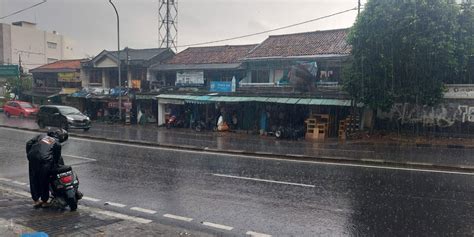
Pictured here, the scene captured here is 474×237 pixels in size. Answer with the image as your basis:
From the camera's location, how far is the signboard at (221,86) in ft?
95.2

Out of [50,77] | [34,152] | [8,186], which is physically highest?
[50,77]

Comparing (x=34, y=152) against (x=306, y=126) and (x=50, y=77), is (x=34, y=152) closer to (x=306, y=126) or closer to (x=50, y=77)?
(x=306, y=126)

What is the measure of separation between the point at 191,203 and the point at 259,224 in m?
1.91

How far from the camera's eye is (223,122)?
93.6 ft

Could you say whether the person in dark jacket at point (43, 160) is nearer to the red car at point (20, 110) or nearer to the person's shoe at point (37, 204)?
the person's shoe at point (37, 204)

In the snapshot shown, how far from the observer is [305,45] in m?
28.1

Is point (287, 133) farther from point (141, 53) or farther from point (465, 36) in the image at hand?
point (141, 53)

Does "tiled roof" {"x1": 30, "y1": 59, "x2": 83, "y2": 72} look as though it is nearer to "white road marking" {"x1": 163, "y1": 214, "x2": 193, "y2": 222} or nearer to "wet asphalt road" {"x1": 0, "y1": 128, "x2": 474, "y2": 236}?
"wet asphalt road" {"x1": 0, "y1": 128, "x2": 474, "y2": 236}

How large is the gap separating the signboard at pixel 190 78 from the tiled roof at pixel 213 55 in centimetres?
143

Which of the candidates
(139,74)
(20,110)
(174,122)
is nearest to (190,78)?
(174,122)

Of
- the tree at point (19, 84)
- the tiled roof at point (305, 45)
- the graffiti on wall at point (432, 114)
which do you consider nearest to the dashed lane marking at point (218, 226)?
the graffiti on wall at point (432, 114)

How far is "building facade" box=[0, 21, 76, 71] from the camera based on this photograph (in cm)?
6359

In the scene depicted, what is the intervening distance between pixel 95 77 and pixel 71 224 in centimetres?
3727

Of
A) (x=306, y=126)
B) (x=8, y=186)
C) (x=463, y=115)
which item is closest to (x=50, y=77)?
(x=306, y=126)
